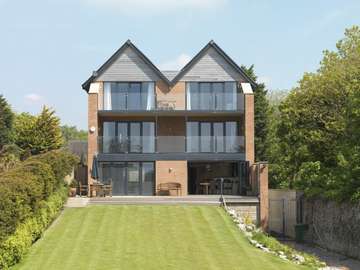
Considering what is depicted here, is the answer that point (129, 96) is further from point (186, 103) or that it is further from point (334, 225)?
point (334, 225)

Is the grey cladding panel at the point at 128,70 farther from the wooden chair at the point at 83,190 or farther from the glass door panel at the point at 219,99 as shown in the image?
the wooden chair at the point at 83,190

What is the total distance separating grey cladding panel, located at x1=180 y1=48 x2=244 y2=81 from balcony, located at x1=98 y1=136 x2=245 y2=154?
4396mm

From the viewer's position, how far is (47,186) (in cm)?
2550

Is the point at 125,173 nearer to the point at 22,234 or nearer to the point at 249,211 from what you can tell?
the point at 249,211

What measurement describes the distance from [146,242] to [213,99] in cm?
1551

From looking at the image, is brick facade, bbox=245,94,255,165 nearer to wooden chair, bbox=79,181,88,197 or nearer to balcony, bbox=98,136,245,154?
balcony, bbox=98,136,245,154

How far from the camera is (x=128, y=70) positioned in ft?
129

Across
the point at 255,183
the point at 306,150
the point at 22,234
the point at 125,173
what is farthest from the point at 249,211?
the point at 22,234

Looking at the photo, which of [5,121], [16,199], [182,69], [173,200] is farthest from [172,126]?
[5,121]

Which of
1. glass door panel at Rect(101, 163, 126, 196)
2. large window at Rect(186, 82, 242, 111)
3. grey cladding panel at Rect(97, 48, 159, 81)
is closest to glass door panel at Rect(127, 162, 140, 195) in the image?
glass door panel at Rect(101, 163, 126, 196)

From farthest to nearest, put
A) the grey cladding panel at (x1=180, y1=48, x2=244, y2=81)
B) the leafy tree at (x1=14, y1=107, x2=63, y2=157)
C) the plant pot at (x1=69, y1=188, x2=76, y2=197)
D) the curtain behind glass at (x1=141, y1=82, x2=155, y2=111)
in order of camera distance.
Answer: the leafy tree at (x1=14, y1=107, x2=63, y2=157)
the grey cladding panel at (x1=180, y1=48, x2=244, y2=81)
the curtain behind glass at (x1=141, y1=82, x2=155, y2=111)
the plant pot at (x1=69, y1=188, x2=76, y2=197)

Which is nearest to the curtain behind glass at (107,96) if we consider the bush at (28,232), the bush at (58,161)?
the bush at (58,161)

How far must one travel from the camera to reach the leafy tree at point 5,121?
Result: 2201 inches

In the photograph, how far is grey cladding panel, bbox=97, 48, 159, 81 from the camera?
39.0m
